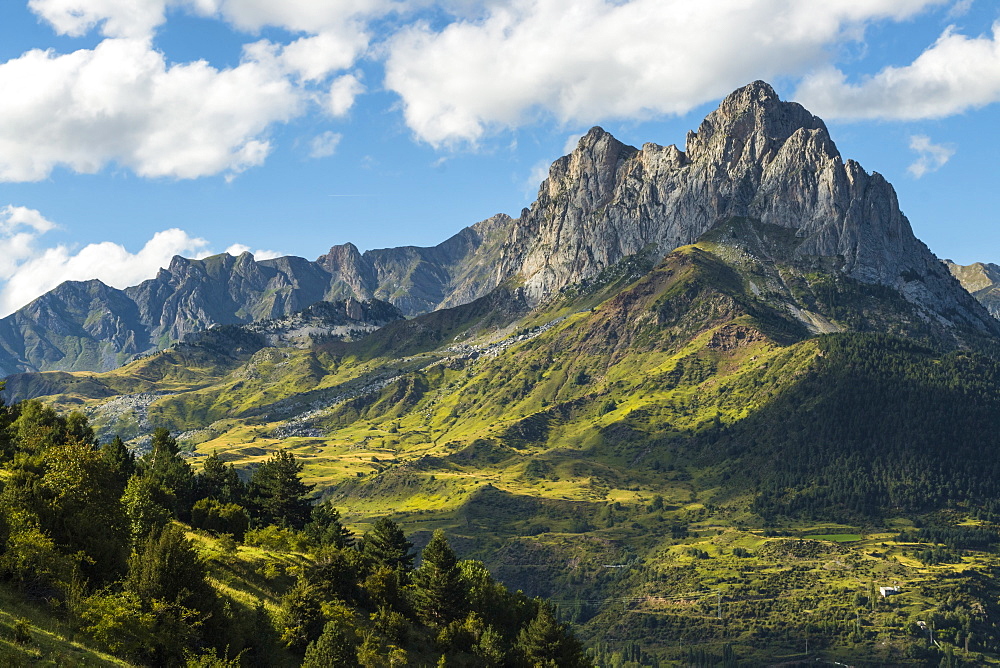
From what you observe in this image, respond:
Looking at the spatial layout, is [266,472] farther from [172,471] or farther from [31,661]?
[31,661]

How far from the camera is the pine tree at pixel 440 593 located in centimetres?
10631

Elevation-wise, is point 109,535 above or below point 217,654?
above

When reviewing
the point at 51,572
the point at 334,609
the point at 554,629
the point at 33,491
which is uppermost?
the point at 33,491

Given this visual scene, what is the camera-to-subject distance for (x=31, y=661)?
177 ft

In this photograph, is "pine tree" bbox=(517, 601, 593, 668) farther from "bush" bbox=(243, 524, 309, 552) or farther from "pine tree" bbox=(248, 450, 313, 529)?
"pine tree" bbox=(248, 450, 313, 529)

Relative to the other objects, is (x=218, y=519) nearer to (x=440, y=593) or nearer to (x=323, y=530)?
(x=323, y=530)

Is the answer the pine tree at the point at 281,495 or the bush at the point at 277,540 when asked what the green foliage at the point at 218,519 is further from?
the pine tree at the point at 281,495

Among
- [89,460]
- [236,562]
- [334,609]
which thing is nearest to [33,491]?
[89,460]

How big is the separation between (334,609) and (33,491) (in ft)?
111

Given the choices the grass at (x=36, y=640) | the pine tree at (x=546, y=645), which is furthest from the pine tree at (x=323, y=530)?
the grass at (x=36, y=640)

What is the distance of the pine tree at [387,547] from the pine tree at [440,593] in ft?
55.9

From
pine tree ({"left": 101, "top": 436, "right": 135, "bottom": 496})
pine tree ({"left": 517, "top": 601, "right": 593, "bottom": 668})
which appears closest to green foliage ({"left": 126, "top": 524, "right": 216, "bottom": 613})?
pine tree ({"left": 101, "top": 436, "right": 135, "bottom": 496})

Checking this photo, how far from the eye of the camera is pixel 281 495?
5330 inches

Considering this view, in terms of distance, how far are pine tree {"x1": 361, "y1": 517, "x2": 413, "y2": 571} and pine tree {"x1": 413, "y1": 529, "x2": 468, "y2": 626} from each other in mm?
17036
